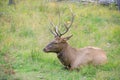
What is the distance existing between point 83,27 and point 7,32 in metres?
2.76

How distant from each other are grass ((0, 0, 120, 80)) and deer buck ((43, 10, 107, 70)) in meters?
0.21

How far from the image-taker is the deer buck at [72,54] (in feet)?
33.2

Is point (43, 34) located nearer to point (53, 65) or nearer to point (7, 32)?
point (7, 32)

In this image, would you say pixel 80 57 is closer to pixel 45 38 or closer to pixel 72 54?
pixel 72 54

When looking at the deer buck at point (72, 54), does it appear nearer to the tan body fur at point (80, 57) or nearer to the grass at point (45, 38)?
the tan body fur at point (80, 57)

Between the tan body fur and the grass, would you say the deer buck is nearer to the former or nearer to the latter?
the tan body fur

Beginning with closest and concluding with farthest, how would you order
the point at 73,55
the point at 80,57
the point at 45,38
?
the point at 80,57 < the point at 73,55 < the point at 45,38

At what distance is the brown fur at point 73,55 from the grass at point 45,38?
21 cm

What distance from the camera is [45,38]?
13086mm

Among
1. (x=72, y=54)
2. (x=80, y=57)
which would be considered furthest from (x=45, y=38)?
(x=80, y=57)

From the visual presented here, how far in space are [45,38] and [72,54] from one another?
285 centimetres

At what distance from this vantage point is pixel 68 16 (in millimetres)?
15883

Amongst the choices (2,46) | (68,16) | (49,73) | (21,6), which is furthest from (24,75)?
(21,6)

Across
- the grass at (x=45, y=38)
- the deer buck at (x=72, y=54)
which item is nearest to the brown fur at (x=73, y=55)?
the deer buck at (x=72, y=54)
